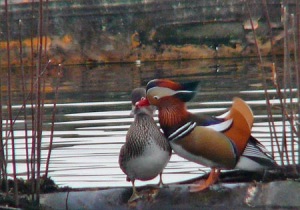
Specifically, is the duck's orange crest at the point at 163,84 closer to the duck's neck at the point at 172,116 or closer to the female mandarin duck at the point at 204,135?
the female mandarin duck at the point at 204,135

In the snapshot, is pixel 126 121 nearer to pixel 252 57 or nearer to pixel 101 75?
pixel 101 75

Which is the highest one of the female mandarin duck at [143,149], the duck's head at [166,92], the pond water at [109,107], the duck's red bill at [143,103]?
the duck's head at [166,92]

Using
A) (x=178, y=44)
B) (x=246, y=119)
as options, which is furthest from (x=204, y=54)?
(x=246, y=119)

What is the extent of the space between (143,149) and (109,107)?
5.11 m

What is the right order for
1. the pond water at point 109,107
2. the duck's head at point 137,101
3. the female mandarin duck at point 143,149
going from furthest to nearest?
the pond water at point 109,107 < the duck's head at point 137,101 < the female mandarin duck at point 143,149

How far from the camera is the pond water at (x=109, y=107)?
22.5 ft

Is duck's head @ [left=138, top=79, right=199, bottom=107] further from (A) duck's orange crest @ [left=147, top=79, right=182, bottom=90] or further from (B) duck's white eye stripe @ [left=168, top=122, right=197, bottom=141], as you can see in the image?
(B) duck's white eye stripe @ [left=168, top=122, right=197, bottom=141]

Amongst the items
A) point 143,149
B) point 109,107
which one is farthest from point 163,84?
point 109,107

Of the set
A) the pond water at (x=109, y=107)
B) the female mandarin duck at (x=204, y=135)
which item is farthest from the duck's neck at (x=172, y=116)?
the pond water at (x=109, y=107)

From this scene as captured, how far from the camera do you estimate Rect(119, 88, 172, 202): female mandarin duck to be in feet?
17.4

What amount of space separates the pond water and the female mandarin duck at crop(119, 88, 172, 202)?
547 mm

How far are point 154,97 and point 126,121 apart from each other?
3.75m

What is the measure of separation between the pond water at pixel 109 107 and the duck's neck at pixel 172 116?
1.82ft

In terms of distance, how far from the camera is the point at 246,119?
5.50 m
